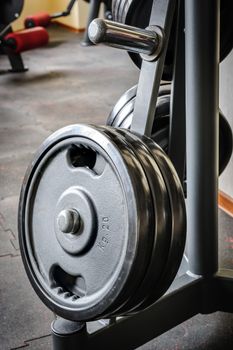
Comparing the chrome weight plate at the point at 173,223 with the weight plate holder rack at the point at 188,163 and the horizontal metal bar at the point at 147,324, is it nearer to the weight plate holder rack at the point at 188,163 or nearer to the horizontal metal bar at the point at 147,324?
the weight plate holder rack at the point at 188,163

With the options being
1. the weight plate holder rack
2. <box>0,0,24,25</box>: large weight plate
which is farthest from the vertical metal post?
<box>0,0,24,25</box>: large weight plate

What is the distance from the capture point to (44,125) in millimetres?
3211

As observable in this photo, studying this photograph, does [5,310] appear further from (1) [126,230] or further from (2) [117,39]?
(2) [117,39]

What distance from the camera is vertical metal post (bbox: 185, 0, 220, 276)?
4.17 feet

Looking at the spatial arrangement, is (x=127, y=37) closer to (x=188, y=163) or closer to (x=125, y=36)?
(x=125, y=36)

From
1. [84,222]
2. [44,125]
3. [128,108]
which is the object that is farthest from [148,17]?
[44,125]

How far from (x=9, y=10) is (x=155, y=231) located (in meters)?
3.44

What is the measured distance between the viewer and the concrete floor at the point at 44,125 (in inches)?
59.4

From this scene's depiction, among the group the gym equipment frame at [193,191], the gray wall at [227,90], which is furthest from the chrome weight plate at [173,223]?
the gray wall at [227,90]

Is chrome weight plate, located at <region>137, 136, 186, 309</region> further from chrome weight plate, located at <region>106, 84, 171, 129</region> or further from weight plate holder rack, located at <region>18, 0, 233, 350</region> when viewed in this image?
chrome weight plate, located at <region>106, 84, 171, 129</region>

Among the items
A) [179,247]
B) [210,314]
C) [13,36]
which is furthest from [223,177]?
[13,36]

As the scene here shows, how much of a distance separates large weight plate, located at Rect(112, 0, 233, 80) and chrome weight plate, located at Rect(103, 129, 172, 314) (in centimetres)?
44

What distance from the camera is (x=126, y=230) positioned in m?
1.10

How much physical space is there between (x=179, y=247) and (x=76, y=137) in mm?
313
